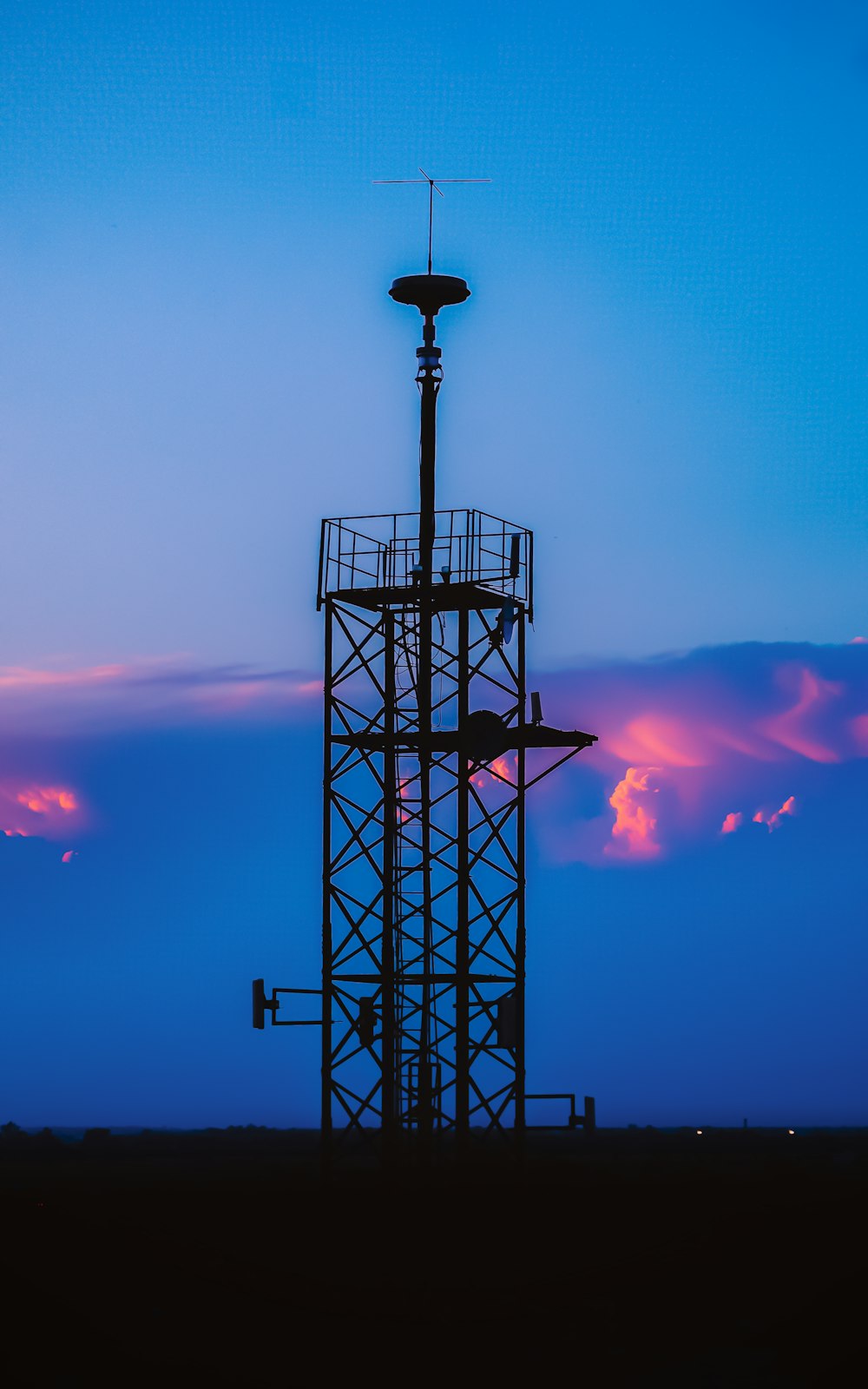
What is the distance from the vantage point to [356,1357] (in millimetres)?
29750

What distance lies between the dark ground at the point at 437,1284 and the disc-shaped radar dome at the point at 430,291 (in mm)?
19192

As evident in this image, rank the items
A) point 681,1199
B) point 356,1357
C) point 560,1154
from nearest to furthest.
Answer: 1. point 356,1357
2. point 681,1199
3. point 560,1154

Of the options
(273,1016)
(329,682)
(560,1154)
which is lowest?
(560,1154)

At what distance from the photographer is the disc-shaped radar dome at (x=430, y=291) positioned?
140ft

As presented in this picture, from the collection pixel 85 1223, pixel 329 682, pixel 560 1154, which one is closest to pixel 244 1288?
pixel 85 1223

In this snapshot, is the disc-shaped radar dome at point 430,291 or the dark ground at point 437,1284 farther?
the disc-shaped radar dome at point 430,291

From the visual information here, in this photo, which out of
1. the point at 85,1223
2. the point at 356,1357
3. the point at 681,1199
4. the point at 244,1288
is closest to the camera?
the point at 356,1357

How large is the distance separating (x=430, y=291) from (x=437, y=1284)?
69.8 feet

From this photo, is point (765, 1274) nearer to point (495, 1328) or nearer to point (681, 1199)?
point (495, 1328)

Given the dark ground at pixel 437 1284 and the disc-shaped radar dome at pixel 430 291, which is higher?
the disc-shaped radar dome at pixel 430 291

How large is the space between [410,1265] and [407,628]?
548 inches

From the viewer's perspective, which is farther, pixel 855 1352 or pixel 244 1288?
pixel 244 1288

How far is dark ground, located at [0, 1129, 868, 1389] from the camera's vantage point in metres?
29.5

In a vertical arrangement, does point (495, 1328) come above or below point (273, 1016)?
below
